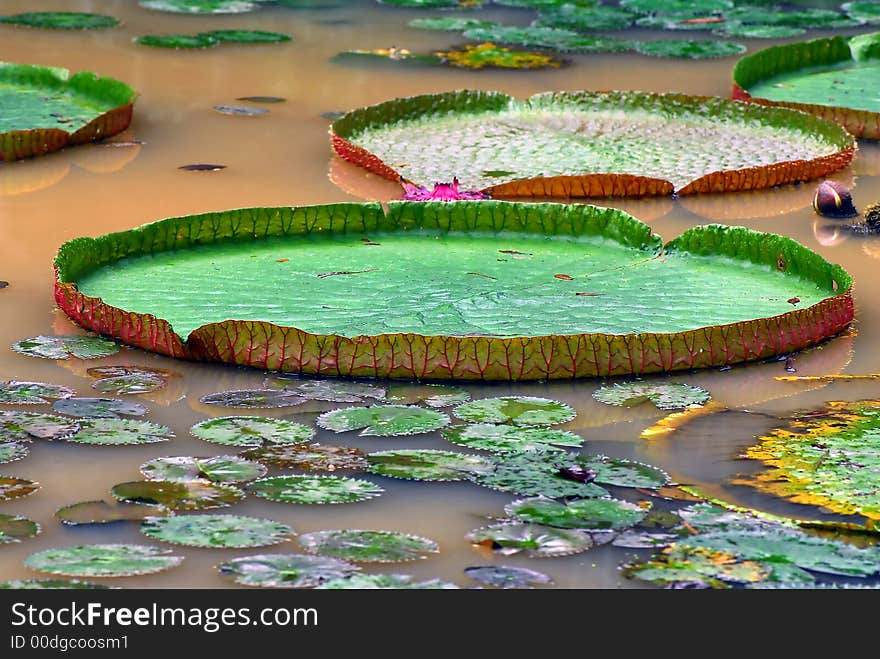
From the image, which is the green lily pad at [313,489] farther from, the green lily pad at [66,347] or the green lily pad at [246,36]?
the green lily pad at [246,36]

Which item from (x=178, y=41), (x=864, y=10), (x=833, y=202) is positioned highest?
(x=864, y=10)

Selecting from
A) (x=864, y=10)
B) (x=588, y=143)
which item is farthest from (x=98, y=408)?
(x=864, y=10)

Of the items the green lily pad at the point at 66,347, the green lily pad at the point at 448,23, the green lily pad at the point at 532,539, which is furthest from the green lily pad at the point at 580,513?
the green lily pad at the point at 448,23

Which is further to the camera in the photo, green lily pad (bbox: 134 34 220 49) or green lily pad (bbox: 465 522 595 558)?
green lily pad (bbox: 134 34 220 49)

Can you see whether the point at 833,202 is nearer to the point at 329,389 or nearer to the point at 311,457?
the point at 329,389

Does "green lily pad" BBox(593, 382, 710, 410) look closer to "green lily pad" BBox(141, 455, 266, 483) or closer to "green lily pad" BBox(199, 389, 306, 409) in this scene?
"green lily pad" BBox(199, 389, 306, 409)

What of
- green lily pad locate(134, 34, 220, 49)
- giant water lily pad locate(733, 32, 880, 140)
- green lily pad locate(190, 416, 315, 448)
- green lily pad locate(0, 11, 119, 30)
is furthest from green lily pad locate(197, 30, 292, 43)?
green lily pad locate(190, 416, 315, 448)

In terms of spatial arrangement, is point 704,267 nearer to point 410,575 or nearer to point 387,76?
point 410,575
